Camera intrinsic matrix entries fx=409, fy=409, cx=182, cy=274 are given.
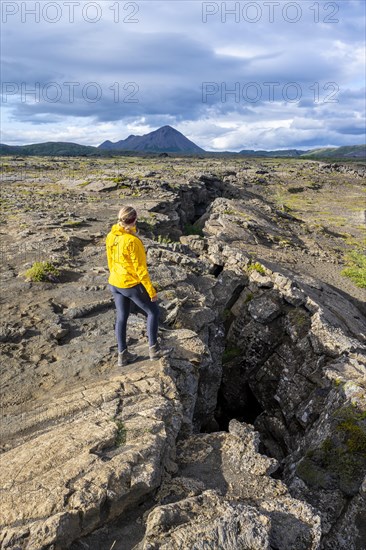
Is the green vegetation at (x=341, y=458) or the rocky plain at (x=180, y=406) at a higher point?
the rocky plain at (x=180, y=406)

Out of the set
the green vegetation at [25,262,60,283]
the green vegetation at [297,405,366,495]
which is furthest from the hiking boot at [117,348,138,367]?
the green vegetation at [25,262,60,283]

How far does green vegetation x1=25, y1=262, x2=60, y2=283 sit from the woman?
818 cm

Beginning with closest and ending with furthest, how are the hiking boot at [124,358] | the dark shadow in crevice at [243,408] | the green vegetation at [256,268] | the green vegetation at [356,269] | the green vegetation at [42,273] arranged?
the hiking boot at [124,358]
the green vegetation at [42,273]
the dark shadow in crevice at [243,408]
the green vegetation at [256,268]
the green vegetation at [356,269]

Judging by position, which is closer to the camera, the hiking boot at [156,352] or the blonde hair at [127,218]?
the blonde hair at [127,218]

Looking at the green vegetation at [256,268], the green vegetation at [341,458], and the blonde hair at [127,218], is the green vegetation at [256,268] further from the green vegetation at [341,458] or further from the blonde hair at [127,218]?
the blonde hair at [127,218]

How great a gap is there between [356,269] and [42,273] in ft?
91.4

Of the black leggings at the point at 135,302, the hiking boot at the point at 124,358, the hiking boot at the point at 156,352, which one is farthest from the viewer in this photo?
the hiking boot at the point at 156,352

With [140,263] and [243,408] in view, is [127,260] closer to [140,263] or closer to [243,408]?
[140,263]

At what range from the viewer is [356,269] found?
3628cm

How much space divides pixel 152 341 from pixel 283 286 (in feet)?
42.5

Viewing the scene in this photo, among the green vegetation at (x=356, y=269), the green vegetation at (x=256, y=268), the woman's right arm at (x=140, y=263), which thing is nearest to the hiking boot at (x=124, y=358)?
the woman's right arm at (x=140, y=263)

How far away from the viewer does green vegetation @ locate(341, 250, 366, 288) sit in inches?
1311

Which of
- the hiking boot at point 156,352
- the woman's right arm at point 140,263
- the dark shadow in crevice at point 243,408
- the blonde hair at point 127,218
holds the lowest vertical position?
the dark shadow in crevice at point 243,408

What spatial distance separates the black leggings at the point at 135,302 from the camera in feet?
38.5
